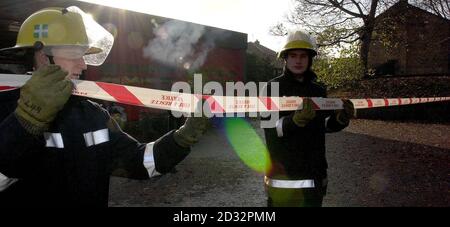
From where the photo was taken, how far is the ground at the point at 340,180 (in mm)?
5680

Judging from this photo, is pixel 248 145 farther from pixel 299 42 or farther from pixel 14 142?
pixel 14 142

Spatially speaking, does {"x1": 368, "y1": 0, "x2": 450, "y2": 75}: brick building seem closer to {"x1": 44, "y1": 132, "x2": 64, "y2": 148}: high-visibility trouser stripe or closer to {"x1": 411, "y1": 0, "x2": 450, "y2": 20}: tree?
{"x1": 411, "y1": 0, "x2": 450, "y2": 20}: tree

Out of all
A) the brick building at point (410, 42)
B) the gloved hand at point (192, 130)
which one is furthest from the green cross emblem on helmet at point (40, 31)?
the brick building at point (410, 42)

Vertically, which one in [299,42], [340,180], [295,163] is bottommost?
[340,180]

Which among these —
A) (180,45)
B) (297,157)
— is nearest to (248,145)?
(180,45)

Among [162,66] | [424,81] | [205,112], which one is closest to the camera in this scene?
[205,112]

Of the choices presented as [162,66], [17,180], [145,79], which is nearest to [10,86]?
[17,180]

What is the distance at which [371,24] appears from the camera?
22.6m

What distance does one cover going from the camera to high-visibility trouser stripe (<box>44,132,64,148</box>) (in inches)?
69.8

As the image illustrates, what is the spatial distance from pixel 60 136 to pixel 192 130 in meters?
0.70

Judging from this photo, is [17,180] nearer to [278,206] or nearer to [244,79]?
[278,206]

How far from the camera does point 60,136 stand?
1.81 m

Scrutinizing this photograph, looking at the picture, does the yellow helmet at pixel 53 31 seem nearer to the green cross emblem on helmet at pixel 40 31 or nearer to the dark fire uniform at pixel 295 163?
the green cross emblem on helmet at pixel 40 31
